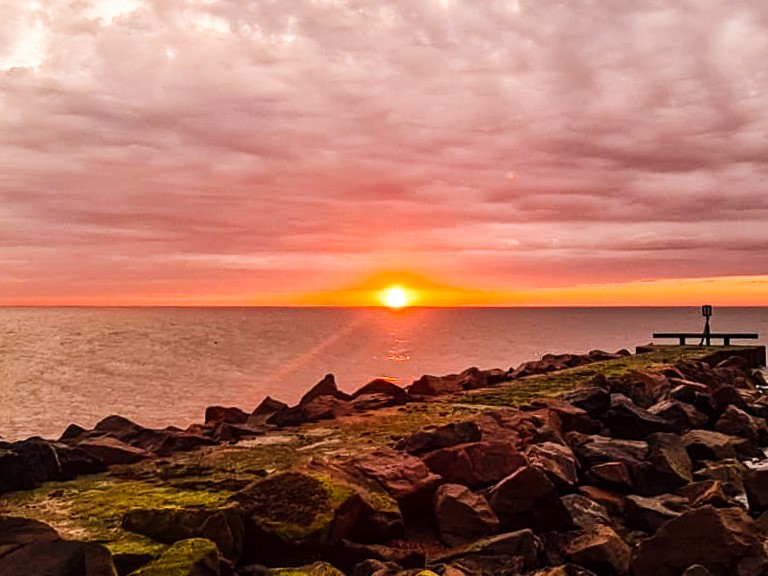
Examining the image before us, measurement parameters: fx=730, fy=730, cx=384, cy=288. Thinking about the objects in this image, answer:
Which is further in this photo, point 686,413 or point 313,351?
point 313,351

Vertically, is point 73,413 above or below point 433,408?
below

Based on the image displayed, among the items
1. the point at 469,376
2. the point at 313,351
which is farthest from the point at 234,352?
the point at 469,376

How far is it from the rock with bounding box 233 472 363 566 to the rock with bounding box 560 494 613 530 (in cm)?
298

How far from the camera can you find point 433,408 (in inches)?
631

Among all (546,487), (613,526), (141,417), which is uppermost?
(546,487)

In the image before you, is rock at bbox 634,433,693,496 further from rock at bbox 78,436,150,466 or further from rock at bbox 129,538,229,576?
rock at bbox 78,436,150,466

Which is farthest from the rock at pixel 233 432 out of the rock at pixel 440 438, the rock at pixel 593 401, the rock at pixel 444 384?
the rock at pixel 593 401

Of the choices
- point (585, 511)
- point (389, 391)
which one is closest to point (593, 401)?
point (389, 391)

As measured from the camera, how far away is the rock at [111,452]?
1049 cm

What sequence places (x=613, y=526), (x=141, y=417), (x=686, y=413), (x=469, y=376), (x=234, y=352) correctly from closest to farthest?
(x=613, y=526), (x=686, y=413), (x=469, y=376), (x=141, y=417), (x=234, y=352)

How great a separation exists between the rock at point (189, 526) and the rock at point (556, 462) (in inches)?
173

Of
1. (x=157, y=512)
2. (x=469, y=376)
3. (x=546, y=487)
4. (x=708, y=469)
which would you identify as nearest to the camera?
(x=157, y=512)

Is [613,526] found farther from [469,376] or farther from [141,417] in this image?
[141,417]

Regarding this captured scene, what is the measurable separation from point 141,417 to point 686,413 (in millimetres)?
34492
